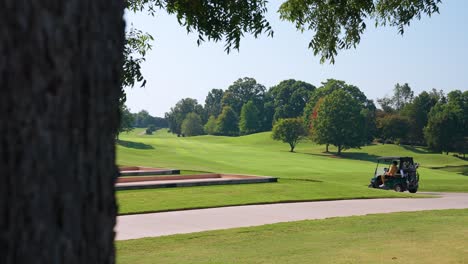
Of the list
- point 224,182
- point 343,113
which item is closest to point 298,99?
point 343,113

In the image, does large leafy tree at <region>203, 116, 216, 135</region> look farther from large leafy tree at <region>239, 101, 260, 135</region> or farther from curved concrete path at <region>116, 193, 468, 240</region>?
curved concrete path at <region>116, 193, 468, 240</region>

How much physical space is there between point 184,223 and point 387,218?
4.93 meters

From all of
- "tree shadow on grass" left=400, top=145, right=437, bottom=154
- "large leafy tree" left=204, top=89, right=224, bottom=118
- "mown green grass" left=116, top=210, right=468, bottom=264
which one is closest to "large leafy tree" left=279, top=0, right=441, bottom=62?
"mown green grass" left=116, top=210, right=468, bottom=264

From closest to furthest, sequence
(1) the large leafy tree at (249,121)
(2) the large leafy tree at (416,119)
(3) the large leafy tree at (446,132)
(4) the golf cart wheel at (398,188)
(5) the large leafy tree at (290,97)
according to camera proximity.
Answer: (4) the golf cart wheel at (398,188), (3) the large leafy tree at (446,132), (2) the large leafy tree at (416,119), (1) the large leafy tree at (249,121), (5) the large leafy tree at (290,97)

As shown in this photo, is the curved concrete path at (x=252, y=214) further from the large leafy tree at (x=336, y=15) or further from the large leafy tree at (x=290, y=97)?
the large leafy tree at (x=290, y=97)

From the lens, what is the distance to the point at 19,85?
5.19 ft

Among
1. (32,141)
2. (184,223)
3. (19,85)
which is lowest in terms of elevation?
(184,223)

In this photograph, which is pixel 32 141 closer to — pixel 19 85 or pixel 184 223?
pixel 19 85

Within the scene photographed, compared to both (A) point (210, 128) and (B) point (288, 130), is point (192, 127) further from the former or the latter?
(B) point (288, 130)

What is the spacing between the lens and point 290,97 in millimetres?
113625

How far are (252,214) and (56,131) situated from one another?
13.9 metres

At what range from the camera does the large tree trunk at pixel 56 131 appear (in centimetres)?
157

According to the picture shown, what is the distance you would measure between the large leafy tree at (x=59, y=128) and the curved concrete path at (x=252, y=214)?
10.0 m

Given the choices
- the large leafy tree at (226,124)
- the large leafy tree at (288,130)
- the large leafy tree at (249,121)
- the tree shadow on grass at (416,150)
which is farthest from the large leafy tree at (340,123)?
the large leafy tree at (226,124)
